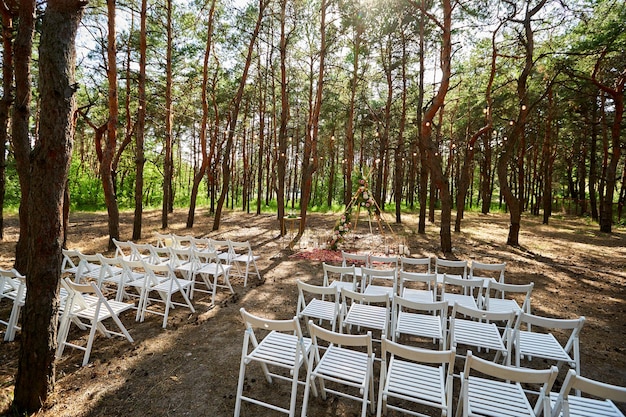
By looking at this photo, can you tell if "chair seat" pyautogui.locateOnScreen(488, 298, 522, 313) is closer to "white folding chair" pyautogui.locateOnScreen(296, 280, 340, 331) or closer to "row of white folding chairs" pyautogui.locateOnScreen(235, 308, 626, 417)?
"row of white folding chairs" pyautogui.locateOnScreen(235, 308, 626, 417)

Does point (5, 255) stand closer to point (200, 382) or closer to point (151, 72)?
point (200, 382)

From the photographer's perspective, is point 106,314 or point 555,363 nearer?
point 106,314

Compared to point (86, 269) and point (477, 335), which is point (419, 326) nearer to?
point (477, 335)

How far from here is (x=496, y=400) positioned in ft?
7.96

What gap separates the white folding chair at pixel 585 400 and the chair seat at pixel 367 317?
65.5 inches

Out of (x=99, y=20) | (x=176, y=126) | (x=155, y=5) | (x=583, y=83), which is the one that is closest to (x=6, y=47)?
(x=99, y=20)

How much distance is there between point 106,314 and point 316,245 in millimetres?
7883

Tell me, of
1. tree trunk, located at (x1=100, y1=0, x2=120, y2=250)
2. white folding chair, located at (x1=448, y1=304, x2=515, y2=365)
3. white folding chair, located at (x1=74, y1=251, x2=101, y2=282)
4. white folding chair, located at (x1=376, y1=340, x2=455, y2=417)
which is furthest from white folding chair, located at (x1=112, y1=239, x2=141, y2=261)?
white folding chair, located at (x1=448, y1=304, x2=515, y2=365)

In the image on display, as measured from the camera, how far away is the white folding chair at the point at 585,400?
196 cm

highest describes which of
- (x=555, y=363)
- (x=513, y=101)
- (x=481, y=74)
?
(x=481, y=74)

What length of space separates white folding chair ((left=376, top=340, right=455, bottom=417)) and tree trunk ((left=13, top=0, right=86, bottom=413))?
10.2 ft

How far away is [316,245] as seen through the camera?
1123 cm

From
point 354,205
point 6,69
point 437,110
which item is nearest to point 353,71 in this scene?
point 437,110

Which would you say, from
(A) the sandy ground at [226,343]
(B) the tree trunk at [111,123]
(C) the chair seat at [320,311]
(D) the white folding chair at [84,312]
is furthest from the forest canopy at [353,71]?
(C) the chair seat at [320,311]
